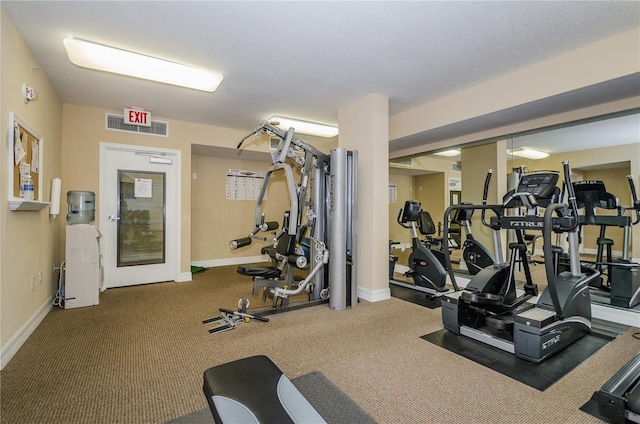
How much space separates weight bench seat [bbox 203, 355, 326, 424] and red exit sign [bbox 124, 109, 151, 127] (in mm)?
4168

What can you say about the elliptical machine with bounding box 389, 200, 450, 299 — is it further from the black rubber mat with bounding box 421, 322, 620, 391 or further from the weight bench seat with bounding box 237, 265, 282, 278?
the weight bench seat with bounding box 237, 265, 282, 278

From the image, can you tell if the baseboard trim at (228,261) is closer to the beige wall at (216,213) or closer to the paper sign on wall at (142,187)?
the beige wall at (216,213)

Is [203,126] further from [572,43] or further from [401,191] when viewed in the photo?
[572,43]

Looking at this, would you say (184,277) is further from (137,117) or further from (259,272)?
(137,117)

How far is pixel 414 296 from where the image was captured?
13.2 feet

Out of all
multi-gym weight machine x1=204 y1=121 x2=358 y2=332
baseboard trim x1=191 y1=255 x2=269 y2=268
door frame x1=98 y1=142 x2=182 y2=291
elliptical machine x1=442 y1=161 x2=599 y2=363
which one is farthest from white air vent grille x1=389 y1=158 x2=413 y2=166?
door frame x1=98 y1=142 x2=182 y2=291

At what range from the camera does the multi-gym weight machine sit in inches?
128

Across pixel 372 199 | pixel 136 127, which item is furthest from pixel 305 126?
pixel 136 127

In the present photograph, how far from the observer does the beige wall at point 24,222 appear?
2.19 m

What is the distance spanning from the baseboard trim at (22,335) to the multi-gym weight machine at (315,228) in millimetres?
1769

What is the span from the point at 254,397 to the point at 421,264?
11.6 feet

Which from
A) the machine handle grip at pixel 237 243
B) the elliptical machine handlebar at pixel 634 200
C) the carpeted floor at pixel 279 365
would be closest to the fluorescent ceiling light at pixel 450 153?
the elliptical machine handlebar at pixel 634 200

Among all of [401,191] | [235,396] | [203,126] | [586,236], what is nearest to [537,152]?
[586,236]

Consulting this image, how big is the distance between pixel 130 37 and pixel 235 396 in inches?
114
